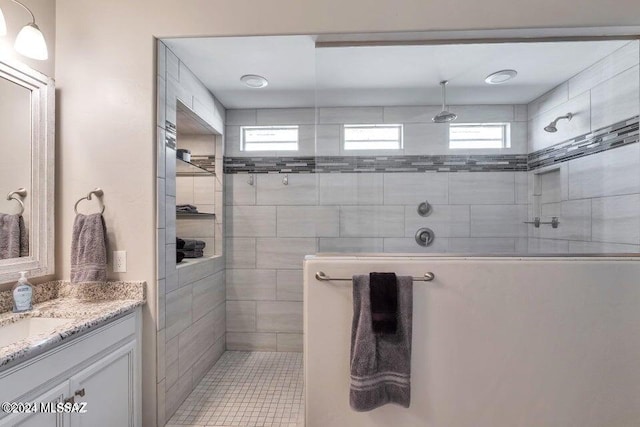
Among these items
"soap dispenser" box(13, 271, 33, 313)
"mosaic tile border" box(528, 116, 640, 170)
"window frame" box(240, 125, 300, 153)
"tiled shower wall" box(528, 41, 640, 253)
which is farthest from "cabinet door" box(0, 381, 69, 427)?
"mosaic tile border" box(528, 116, 640, 170)

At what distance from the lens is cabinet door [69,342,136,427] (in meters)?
1.31

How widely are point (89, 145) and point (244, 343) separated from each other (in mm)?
2203

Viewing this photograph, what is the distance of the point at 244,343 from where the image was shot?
9.74 ft


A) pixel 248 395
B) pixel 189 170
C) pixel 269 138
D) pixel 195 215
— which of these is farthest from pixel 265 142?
pixel 248 395

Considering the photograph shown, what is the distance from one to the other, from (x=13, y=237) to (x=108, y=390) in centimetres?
94

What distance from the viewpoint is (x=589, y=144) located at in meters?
2.12

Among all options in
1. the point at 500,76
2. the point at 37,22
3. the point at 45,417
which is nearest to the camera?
the point at 45,417

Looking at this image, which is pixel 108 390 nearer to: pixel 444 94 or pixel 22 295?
pixel 22 295

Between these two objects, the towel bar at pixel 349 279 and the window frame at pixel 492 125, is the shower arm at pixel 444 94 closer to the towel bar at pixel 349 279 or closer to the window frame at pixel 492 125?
the window frame at pixel 492 125

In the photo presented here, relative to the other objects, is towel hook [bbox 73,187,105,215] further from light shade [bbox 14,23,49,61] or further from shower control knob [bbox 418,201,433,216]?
shower control knob [bbox 418,201,433,216]

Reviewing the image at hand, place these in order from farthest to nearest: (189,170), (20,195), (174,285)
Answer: (189,170)
(174,285)
(20,195)

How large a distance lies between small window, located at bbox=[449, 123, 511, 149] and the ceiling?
19 centimetres

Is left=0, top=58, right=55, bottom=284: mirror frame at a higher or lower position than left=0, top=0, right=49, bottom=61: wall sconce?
lower

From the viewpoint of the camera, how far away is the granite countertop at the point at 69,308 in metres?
1.09
